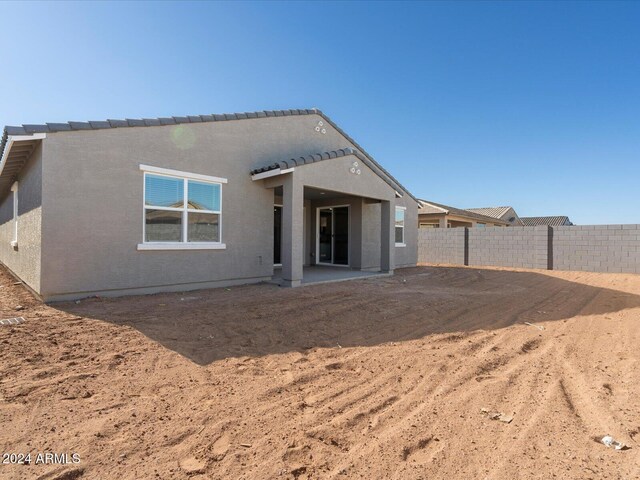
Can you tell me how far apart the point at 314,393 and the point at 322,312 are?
11.1ft

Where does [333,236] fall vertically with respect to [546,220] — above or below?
below

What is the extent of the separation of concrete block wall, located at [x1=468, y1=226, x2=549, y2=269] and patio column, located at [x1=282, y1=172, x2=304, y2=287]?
1337 centimetres

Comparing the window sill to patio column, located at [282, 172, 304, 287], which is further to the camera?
patio column, located at [282, 172, 304, 287]

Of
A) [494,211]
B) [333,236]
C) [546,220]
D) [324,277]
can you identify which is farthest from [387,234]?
[546,220]

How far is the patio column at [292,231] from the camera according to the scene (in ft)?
30.8

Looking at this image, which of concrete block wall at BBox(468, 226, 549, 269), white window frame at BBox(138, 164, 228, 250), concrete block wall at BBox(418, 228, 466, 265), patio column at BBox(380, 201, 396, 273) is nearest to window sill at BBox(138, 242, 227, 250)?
white window frame at BBox(138, 164, 228, 250)

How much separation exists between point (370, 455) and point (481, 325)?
14.7 feet

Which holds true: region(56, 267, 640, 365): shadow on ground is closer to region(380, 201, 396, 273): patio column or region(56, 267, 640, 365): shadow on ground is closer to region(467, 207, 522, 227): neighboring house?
region(380, 201, 396, 273): patio column

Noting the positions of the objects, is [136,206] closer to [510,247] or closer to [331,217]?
[331,217]

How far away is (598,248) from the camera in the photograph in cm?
1579

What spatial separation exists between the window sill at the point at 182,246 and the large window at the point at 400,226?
953cm

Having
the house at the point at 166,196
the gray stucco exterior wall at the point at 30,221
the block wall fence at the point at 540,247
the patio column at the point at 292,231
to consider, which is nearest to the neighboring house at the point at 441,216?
the block wall fence at the point at 540,247

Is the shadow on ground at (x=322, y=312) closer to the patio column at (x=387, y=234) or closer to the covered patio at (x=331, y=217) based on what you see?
the covered patio at (x=331, y=217)

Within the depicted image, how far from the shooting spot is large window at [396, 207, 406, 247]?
16.5m
